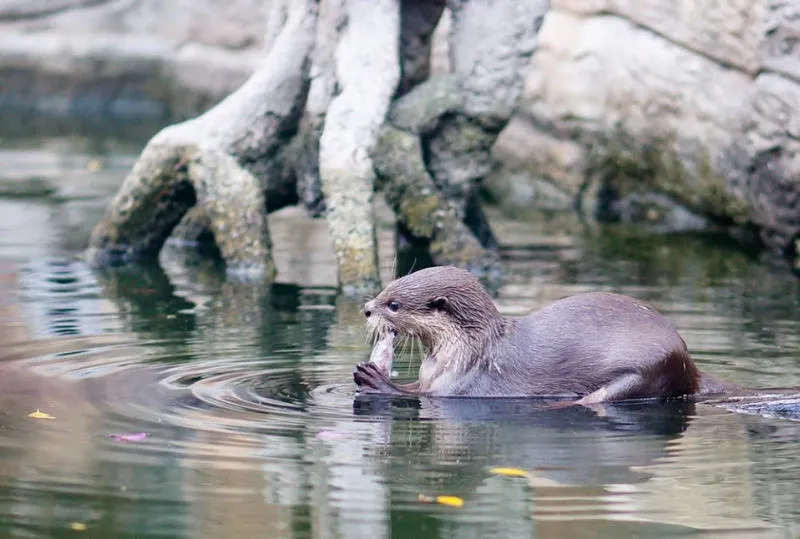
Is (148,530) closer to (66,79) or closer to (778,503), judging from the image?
(778,503)

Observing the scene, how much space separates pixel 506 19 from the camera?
34.3 ft

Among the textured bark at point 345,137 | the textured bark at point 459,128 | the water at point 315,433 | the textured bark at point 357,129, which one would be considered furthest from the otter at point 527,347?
the textured bark at point 459,128

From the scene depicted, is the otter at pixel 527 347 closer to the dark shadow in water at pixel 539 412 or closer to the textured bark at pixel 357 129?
the dark shadow in water at pixel 539 412

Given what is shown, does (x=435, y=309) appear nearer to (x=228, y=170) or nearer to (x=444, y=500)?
(x=444, y=500)

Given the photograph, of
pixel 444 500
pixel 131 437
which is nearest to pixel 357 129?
pixel 131 437

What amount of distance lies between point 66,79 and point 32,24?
2.86ft

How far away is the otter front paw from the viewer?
6441 millimetres

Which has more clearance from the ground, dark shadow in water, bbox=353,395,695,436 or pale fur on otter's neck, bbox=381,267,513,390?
pale fur on otter's neck, bbox=381,267,513,390

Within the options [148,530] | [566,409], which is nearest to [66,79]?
[566,409]

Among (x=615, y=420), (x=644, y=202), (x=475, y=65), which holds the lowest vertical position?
(x=644, y=202)

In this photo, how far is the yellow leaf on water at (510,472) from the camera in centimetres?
520

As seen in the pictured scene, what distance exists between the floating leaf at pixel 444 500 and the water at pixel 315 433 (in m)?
0.03

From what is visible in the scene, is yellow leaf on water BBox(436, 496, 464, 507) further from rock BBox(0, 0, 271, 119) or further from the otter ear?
rock BBox(0, 0, 271, 119)

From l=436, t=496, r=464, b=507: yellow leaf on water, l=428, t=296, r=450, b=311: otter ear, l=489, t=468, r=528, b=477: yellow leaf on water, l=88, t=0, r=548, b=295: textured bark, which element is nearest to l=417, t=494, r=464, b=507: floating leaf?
l=436, t=496, r=464, b=507: yellow leaf on water
